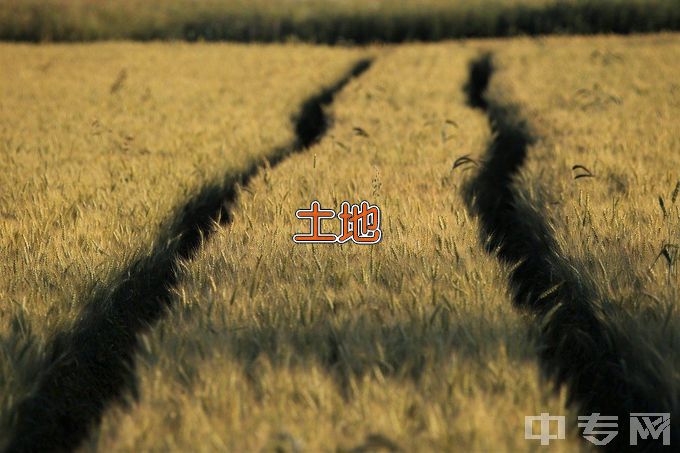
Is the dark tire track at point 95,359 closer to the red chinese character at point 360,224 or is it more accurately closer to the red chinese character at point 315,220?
the red chinese character at point 315,220

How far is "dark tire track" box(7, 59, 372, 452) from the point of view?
5.88 feet

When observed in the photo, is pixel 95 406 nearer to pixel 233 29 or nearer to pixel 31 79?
pixel 31 79

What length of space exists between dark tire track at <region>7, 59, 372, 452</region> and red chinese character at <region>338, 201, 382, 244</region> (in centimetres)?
68

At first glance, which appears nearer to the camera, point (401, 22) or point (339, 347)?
point (339, 347)

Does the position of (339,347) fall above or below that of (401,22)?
below

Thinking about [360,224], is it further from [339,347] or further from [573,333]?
[339,347]

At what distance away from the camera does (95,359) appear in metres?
Result: 2.21

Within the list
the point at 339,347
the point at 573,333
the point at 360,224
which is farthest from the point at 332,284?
the point at 573,333

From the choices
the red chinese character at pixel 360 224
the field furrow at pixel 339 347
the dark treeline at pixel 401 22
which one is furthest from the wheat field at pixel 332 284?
the dark treeline at pixel 401 22

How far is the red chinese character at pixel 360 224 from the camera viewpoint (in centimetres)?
258

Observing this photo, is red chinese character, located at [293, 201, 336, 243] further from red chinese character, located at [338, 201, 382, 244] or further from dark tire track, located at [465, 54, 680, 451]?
dark tire track, located at [465, 54, 680, 451]

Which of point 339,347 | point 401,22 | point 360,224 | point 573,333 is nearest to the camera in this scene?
point 339,347

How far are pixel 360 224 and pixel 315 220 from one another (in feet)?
0.60

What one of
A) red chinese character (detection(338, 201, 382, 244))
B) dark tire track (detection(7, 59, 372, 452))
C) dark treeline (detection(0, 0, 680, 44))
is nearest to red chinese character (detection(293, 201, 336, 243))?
red chinese character (detection(338, 201, 382, 244))
